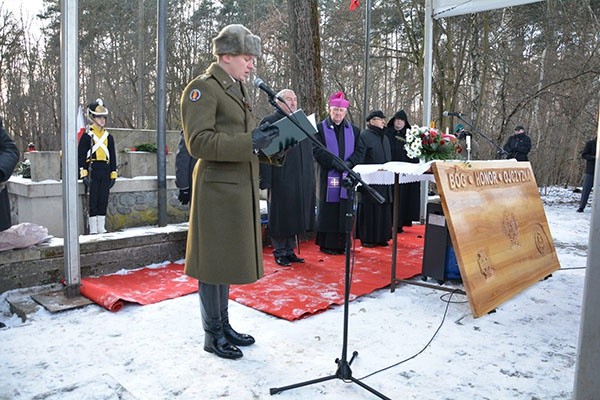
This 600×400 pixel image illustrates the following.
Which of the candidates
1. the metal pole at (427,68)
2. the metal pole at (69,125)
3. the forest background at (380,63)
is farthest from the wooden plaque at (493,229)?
the forest background at (380,63)

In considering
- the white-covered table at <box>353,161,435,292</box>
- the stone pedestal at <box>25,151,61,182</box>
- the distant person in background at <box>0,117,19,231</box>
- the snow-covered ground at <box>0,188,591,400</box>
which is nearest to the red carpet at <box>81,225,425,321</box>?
the snow-covered ground at <box>0,188,591,400</box>

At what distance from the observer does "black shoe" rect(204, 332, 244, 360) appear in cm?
289

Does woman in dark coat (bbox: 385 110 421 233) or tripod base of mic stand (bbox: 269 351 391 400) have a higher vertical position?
woman in dark coat (bbox: 385 110 421 233)

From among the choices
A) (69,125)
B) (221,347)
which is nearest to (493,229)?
(221,347)

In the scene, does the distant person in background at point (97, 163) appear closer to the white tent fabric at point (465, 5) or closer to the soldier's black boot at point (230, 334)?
the soldier's black boot at point (230, 334)

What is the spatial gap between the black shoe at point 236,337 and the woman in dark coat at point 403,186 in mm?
4235

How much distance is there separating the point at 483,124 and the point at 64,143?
16097 mm

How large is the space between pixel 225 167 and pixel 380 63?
18289mm

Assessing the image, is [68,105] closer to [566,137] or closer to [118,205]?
[118,205]

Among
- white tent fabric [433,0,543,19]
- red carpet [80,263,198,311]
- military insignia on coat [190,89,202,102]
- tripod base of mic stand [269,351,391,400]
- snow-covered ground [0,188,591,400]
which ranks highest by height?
white tent fabric [433,0,543,19]

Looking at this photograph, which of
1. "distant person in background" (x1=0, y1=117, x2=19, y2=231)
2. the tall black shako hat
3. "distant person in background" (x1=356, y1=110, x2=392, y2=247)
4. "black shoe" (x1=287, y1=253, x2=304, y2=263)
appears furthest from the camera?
the tall black shako hat

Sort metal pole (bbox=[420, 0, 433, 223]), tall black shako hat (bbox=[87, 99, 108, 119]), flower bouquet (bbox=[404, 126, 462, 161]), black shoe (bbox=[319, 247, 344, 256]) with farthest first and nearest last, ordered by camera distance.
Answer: tall black shako hat (bbox=[87, 99, 108, 119]) → metal pole (bbox=[420, 0, 433, 223]) → black shoe (bbox=[319, 247, 344, 256]) → flower bouquet (bbox=[404, 126, 462, 161])

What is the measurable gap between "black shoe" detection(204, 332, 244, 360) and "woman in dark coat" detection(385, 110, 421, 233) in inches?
174

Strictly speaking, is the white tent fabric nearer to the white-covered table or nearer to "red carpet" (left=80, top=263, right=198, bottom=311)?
the white-covered table
